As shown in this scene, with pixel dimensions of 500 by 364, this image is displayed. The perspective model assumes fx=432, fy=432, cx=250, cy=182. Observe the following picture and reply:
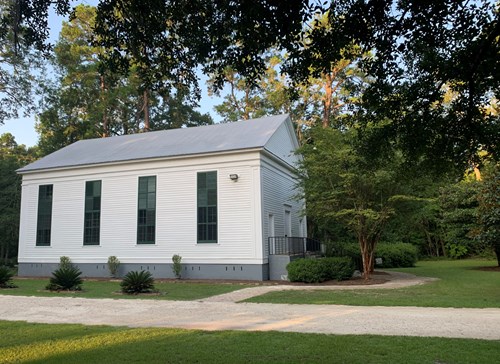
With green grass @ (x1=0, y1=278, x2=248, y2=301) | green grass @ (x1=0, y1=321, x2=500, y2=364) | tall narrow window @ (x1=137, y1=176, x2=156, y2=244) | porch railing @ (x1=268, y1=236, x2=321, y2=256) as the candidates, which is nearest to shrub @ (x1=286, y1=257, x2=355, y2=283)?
porch railing @ (x1=268, y1=236, x2=321, y2=256)

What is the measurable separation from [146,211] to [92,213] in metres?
3.30

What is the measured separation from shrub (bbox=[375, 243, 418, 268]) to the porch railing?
4.95 meters

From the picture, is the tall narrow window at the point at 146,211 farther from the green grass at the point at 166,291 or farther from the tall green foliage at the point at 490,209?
the tall green foliage at the point at 490,209

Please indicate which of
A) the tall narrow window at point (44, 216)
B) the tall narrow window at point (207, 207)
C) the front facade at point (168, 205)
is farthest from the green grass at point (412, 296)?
the tall narrow window at point (44, 216)

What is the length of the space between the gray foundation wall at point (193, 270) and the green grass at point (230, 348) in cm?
1053

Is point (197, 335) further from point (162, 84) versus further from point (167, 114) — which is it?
point (167, 114)

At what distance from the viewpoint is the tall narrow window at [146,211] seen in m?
20.4

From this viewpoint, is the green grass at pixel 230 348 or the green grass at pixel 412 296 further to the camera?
the green grass at pixel 412 296

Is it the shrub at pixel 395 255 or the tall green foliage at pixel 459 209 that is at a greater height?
the tall green foliage at pixel 459 209

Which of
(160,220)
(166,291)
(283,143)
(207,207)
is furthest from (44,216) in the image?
(283,143)

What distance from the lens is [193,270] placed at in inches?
755

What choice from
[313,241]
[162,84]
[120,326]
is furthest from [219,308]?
[313,241]

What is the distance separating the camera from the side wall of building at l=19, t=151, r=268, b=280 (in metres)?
18.5

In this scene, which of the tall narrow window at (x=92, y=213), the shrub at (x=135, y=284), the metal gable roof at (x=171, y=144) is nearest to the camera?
A: the shrub at (x=135, y=284)
